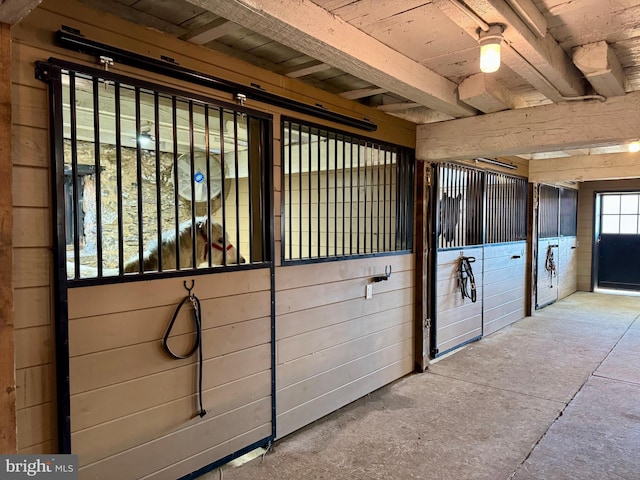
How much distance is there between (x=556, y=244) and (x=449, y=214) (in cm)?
388

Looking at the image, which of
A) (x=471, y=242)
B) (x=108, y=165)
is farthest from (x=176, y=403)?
(x=471, y=242)

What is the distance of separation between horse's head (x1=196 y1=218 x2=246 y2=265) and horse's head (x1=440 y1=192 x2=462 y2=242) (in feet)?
8.02

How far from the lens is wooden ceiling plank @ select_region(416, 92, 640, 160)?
261cm

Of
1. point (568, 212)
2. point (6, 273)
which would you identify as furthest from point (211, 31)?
point (568, 212)

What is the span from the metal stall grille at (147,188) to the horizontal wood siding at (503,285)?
3.24 m

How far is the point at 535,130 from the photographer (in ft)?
9.52

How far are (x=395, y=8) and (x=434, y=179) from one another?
227 cm

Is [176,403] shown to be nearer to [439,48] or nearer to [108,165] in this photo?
[108,165]

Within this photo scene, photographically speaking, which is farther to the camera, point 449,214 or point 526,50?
point 449,214

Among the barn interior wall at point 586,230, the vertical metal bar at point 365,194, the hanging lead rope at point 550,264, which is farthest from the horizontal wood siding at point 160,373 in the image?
the barn interior wall at point 586,230

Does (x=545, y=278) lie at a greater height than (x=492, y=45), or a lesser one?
lesser

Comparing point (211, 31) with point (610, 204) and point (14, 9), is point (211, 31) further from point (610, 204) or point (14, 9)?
point (610, 204)

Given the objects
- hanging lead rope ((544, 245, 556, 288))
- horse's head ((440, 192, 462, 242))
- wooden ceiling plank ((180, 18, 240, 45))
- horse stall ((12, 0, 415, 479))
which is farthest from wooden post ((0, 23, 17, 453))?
hanging lead rope ((544, 245, 556, 288))

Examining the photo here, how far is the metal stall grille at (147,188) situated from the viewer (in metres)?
1.76
